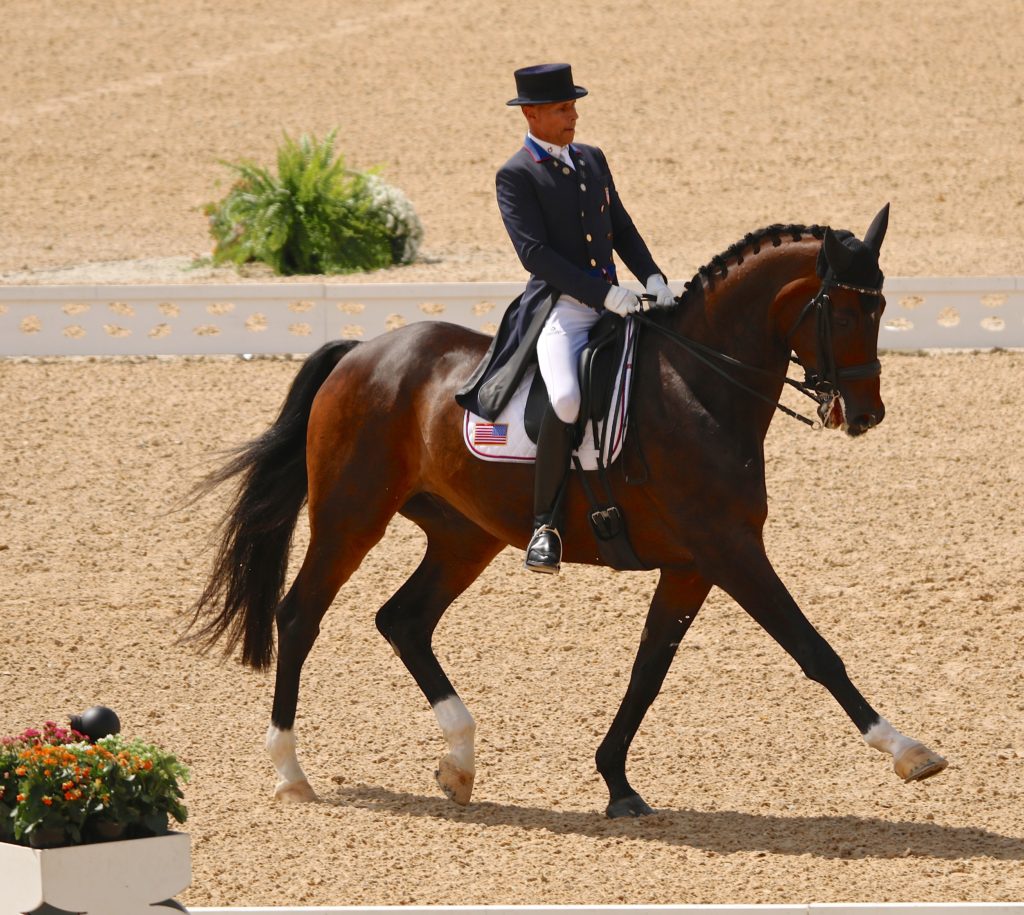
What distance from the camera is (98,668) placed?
8.25 meters

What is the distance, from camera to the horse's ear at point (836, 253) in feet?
19.1

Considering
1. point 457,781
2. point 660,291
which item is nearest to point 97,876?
point 457,781

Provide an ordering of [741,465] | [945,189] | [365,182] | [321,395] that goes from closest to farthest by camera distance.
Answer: [741,465] → [321,395] → [365,182] → [945,189]

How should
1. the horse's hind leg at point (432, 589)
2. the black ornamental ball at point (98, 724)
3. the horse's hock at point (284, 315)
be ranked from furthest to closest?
the horse's hock at point (284, 315)
the horse's hind leg at point (432, 589)
the black ornamental ball at point (98, 724)

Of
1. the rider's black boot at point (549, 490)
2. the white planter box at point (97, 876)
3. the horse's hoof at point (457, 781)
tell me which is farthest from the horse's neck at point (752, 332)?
the white planter box at point (97, 876)

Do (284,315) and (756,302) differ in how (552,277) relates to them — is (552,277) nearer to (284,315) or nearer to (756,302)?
(756,302)

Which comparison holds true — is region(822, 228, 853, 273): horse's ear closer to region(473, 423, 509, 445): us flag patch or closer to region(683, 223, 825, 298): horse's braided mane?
region(683, 223, 825, 298): horse's braided mane

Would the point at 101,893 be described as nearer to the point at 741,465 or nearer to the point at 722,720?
the point at 741,465

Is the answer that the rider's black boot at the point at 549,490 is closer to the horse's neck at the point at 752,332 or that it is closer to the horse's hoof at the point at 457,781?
the horse's neck at the point at 752,332

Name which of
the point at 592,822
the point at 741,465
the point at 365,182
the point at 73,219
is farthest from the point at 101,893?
the point at 73,219

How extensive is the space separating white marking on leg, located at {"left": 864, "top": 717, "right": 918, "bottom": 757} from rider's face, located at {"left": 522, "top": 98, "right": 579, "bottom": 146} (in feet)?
8.20

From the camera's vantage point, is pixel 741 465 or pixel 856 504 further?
pixel 856 504

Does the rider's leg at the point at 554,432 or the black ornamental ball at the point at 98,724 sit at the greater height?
the rider's leg at the point at 554,432

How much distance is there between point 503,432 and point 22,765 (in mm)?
2396
